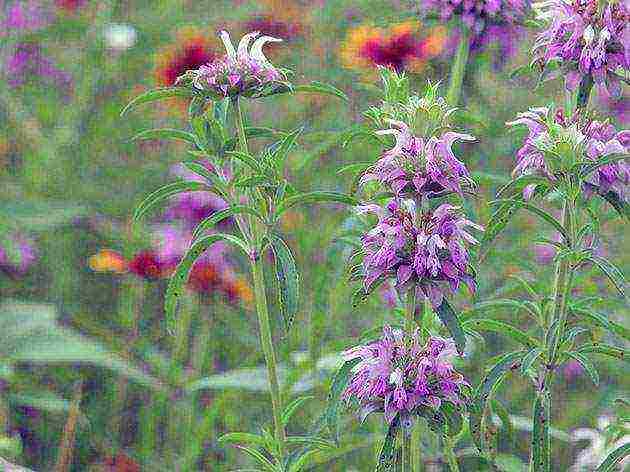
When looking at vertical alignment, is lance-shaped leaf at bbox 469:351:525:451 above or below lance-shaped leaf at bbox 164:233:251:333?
below

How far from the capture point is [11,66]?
2613 mm

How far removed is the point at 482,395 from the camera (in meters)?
1.00

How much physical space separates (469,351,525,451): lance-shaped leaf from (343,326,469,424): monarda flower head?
0.03m

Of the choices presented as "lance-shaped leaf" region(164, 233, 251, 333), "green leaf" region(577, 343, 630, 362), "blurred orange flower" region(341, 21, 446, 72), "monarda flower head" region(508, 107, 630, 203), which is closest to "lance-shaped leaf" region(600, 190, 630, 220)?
"monarda flower head" region(508, 107, 630, 203)

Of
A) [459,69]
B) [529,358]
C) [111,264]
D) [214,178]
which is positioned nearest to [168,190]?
[214,178]

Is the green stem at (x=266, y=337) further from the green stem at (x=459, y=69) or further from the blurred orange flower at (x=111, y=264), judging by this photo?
the blurred orange flower at (x=111, y=264)

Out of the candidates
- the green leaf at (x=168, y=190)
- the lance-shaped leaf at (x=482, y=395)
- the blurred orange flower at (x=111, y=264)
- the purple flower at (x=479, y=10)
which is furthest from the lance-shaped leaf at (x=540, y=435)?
the blurred orange flower at (x=111, y=264)

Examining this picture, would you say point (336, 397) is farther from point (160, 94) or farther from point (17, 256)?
point (17, 256)

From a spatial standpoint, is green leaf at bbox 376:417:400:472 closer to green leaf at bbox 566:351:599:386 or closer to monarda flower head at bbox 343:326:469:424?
monarda flower head at bbox 343:326:469:424

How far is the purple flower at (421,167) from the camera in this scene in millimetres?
896

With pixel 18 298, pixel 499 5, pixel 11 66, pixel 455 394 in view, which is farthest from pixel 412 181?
pixel 11 66

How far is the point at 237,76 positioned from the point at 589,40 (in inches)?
13.4

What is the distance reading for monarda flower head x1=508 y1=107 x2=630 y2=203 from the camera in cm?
99

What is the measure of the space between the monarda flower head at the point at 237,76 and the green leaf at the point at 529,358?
341mm
